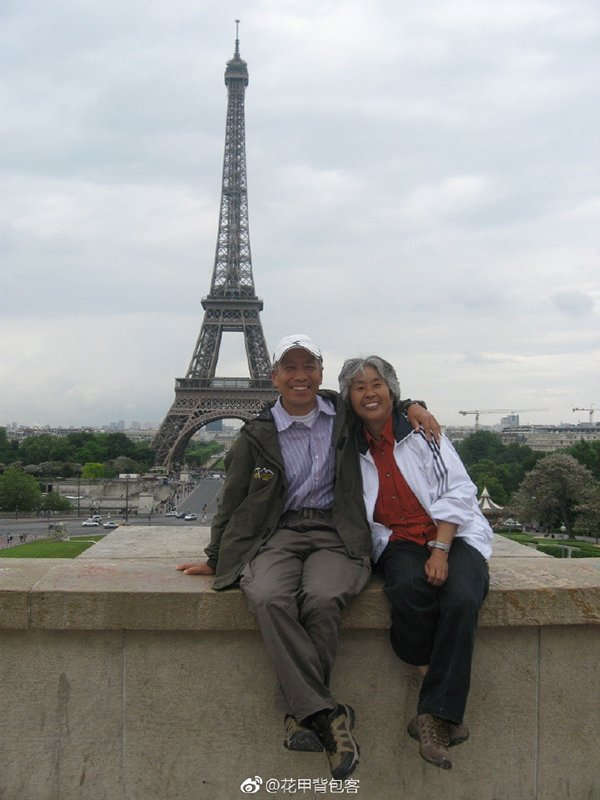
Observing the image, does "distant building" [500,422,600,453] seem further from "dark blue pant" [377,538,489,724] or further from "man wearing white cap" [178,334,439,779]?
"dark blue pant" [377,538,489,724]

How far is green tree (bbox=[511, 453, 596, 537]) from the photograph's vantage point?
127 ft

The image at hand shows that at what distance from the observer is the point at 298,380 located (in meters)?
3.88

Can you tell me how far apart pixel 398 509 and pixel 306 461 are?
1.74 feet

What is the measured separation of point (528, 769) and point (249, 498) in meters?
1.84

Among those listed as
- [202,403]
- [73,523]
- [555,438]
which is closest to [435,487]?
[73,523]

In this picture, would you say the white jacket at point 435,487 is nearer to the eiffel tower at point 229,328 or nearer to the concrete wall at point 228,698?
the concrete wall at point 228,698

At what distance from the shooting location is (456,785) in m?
3.50

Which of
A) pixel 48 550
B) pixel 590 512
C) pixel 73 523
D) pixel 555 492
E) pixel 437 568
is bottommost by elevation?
pixel 73 523

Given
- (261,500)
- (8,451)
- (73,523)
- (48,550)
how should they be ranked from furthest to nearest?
(8,451), (73,523), (48,550), (261,500)

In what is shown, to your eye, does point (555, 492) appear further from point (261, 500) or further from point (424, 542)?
point (261, 500)

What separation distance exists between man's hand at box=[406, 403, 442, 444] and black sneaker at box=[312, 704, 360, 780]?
4.45ft

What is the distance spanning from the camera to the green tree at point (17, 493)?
49156 millimetres

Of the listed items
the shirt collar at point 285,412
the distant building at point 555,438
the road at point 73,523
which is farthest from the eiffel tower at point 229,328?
the distant building at point 555,438

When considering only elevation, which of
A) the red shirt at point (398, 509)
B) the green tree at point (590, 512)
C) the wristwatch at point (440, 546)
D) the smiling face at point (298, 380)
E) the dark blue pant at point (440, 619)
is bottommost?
the green tree at point (590, 512)
